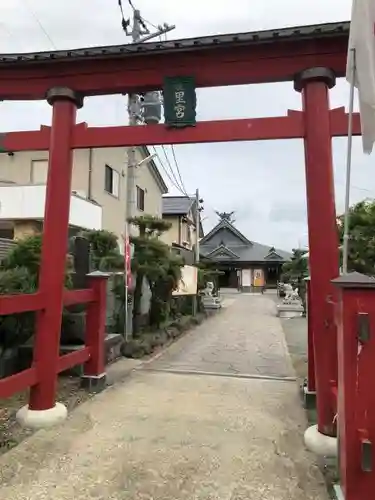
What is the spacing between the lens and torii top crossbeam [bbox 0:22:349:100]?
4.67 metres

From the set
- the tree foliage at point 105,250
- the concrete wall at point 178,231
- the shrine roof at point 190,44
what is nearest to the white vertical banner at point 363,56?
the shrine roof at point 190,44

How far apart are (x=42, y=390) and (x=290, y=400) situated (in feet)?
10.8

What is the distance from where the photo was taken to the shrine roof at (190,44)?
4.56 m

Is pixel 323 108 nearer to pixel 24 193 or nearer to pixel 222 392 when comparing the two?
pixel 222 392

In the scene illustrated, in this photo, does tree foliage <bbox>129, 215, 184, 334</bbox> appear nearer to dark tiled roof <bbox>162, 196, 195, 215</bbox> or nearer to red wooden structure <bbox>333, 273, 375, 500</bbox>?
red wooden structure <bbox>333, 273, 375, 500</bbox>

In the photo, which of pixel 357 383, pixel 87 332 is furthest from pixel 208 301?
pixel 357 383

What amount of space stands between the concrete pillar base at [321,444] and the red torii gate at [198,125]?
0.06 meters

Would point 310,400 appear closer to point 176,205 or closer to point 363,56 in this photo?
point 363,56

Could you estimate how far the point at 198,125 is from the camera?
4934 millimetres

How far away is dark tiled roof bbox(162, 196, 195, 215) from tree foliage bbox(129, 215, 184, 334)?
1984 cm

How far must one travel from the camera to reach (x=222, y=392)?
6258 millimetres

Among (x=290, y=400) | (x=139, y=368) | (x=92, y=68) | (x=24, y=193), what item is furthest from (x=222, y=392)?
(x=24, y=193)

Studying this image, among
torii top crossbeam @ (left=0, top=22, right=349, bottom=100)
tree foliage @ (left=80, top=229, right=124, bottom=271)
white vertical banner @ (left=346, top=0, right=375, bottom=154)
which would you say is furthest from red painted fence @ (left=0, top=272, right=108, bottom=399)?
tree foliage @ (left=80, top=229, right=124, bottom=271)

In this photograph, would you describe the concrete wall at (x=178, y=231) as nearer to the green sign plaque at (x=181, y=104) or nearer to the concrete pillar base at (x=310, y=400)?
the concrete pillar base at (x=310, y=400)
